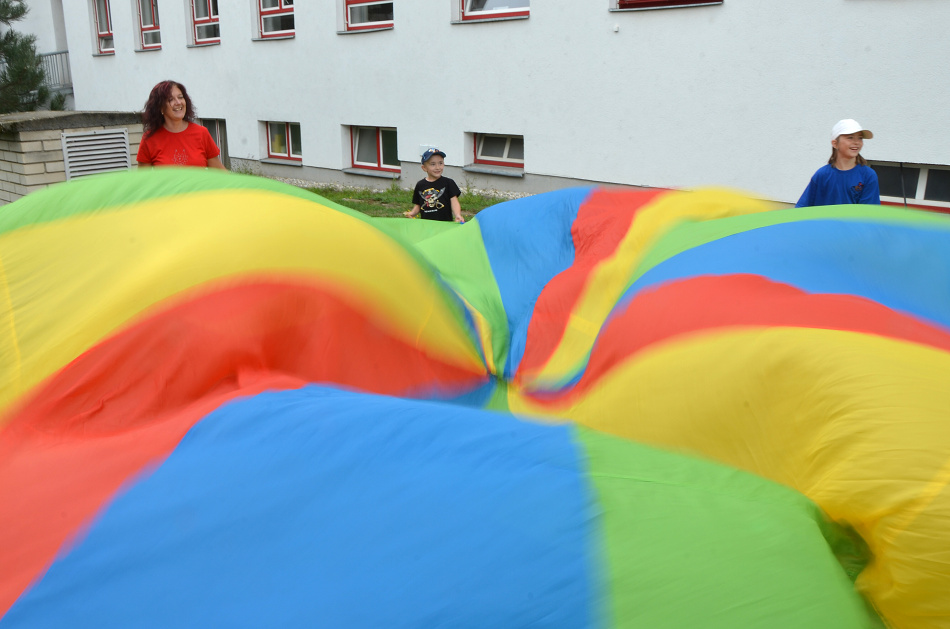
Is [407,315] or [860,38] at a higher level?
[860,38]

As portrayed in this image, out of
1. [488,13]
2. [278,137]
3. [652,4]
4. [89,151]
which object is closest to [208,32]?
[278,137]

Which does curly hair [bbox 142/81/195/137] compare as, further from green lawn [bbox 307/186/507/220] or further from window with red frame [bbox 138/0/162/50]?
window with red frame [bbox 138/0/162/50]

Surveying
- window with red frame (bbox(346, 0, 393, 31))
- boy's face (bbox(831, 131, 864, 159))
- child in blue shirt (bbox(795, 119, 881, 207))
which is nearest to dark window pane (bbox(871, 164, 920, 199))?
child in blue shirt (bbox(795, 119, 881, 207))

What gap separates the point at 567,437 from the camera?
164 centimetres

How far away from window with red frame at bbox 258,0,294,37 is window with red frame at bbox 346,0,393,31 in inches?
50.0

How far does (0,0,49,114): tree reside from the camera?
53.3 feet

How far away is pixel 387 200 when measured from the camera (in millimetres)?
10336

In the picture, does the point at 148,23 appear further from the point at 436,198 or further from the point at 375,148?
the point at 436,198

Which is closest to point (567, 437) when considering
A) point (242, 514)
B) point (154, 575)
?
point (242, 514)

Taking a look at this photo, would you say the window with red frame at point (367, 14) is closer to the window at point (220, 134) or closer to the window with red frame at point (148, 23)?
the window at point (220, 134)

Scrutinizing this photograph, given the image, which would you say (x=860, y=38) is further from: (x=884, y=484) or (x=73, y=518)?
(x=73, y=518)

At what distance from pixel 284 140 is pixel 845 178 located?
402 inches

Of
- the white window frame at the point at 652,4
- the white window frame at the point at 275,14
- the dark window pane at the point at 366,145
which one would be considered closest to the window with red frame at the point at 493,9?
the white window frame at the point at 652,4

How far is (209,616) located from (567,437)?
0.73 m
